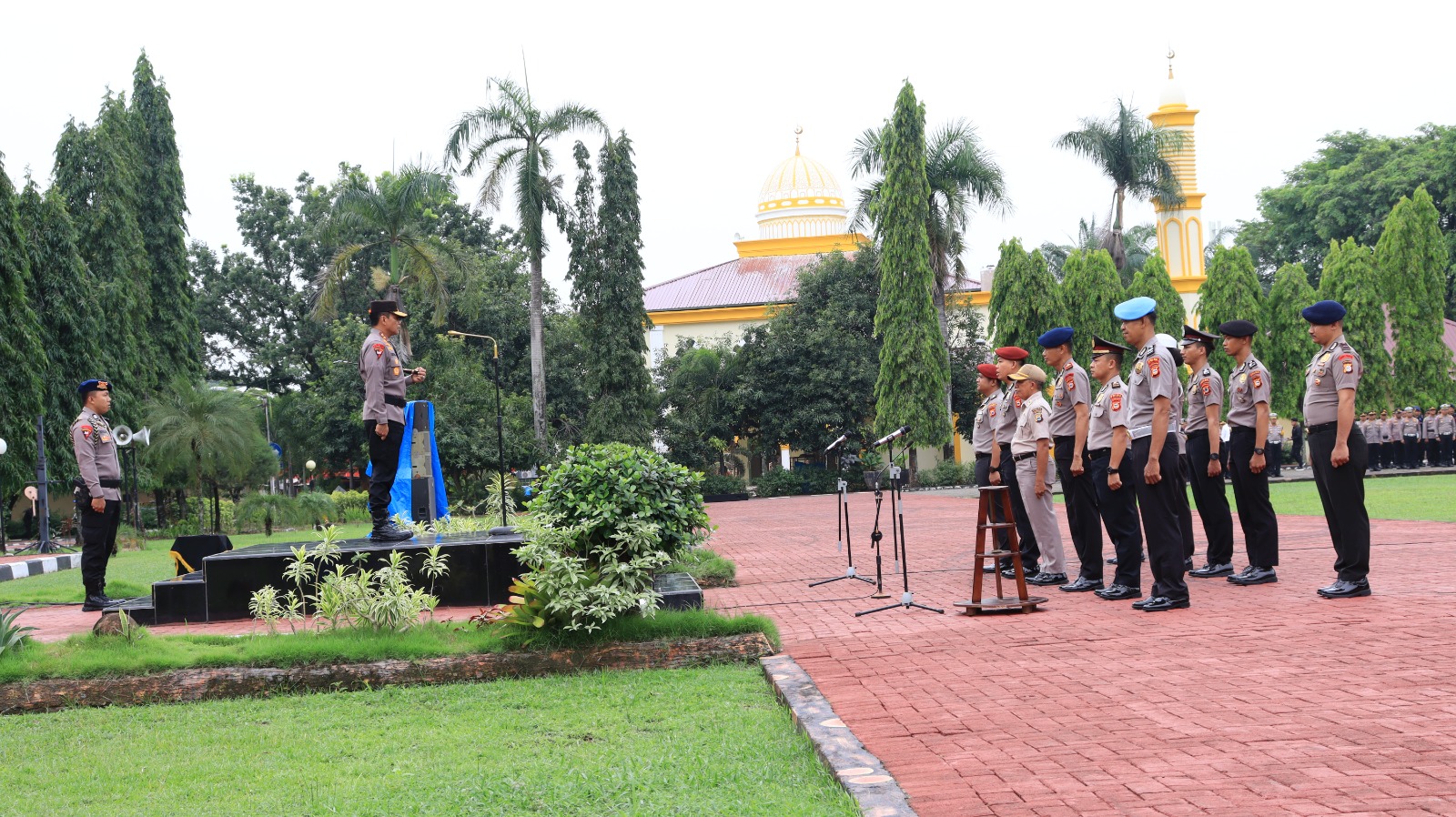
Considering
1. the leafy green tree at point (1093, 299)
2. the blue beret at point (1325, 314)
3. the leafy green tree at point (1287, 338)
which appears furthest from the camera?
the leafy green tree at point (1093, 299)

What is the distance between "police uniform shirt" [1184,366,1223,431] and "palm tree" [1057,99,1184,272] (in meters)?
29.3

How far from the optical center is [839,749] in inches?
175

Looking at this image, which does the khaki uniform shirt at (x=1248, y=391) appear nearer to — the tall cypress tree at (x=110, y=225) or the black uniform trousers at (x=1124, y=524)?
the black uniform trousers at (x=1124, y=524)

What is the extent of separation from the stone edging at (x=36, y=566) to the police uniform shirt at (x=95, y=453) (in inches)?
269

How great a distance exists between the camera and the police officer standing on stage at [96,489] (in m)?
9.60

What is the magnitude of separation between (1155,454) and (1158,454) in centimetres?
2

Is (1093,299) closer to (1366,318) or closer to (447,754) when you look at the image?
(1366,318)

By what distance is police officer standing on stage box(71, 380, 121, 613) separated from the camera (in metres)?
9.60

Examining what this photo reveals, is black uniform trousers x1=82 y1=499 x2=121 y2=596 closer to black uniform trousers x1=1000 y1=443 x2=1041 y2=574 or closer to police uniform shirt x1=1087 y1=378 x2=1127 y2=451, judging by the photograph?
black uniform trousers x1=1000 y1=443 x2=1041 y2=574

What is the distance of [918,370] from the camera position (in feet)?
117

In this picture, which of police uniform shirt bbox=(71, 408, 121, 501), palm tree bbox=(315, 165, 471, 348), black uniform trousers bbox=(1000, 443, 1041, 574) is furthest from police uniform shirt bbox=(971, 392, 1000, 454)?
palm tree bbox=(315, 165, 471, 348)

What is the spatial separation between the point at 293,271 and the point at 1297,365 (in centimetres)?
3721

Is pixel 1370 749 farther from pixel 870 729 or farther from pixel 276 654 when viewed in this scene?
pixel 276 654

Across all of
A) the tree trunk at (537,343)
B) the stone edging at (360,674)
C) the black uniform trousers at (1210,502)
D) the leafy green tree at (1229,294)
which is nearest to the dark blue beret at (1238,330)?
the black uniform trousers at (1210,502)
